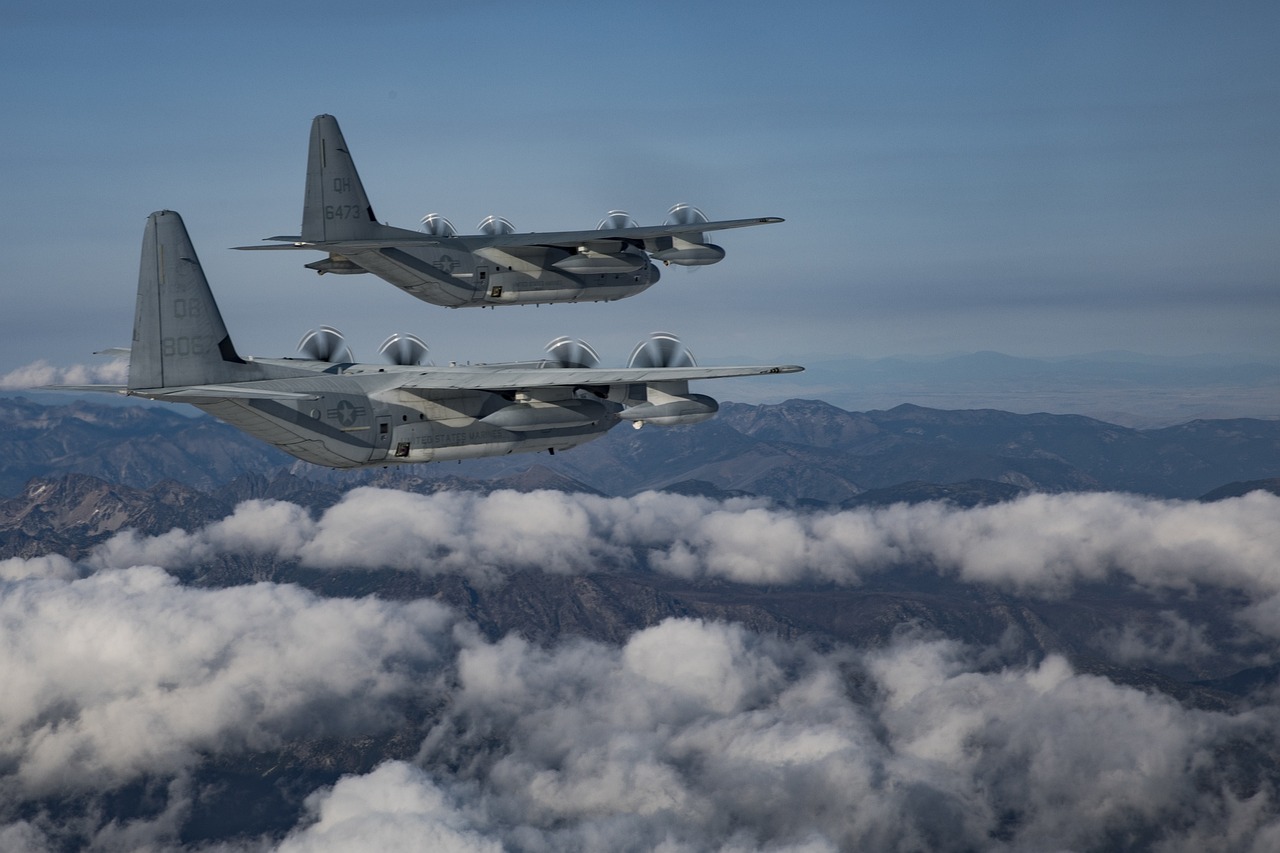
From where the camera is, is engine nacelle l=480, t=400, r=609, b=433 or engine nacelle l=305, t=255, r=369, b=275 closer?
engine nacelle l=480, t=400, r=609, b=433

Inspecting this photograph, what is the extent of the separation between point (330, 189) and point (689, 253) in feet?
74.1

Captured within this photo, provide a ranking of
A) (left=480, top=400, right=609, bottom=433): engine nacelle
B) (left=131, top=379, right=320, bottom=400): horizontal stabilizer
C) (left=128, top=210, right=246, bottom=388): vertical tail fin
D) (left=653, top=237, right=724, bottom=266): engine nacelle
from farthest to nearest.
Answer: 1. (left=653, top=237, right=724, bottom=266): engine nacelle
2. (left=480, top=400, right=609, bottom=433): engine nacelle
3. (left=128, top=210, right=246, bottom=388): vertical tail fin
4. (left=131, top=379, right=320, bottom=400): horizontal stabilizer

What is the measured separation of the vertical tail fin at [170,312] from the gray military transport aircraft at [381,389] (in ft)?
0.16

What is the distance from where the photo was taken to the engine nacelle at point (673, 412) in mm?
54375

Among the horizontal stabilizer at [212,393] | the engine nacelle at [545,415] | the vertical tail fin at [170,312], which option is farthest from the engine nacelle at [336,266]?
the horizontal stabilizer at [212,393]

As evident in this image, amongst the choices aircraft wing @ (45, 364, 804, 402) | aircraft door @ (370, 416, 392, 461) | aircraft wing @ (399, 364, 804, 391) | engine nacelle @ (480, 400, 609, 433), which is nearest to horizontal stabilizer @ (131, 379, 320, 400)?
aircraft wing @ (45, 364, 804, 402)

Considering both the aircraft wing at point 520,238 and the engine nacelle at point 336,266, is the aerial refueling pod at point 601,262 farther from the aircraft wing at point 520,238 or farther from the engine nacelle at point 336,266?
the engine nacelle at point 336,266

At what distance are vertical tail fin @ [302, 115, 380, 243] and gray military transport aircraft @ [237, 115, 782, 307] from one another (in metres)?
0.06

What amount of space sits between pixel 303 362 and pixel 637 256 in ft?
74.9

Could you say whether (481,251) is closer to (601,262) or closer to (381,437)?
(601,262)

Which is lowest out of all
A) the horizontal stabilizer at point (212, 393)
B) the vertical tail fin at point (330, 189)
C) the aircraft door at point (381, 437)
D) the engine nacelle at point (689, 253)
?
the aircraft door at point (381, 437)

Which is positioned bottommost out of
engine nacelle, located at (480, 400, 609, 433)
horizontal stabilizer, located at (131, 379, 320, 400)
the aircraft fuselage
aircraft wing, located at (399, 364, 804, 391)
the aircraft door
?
the aircraft door

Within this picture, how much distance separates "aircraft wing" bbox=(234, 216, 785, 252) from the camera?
68250 mm

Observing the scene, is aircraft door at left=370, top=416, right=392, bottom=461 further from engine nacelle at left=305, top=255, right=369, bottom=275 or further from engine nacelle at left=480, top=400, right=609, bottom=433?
engine nacelle at left=305, top=255, right=369, bottom=275
